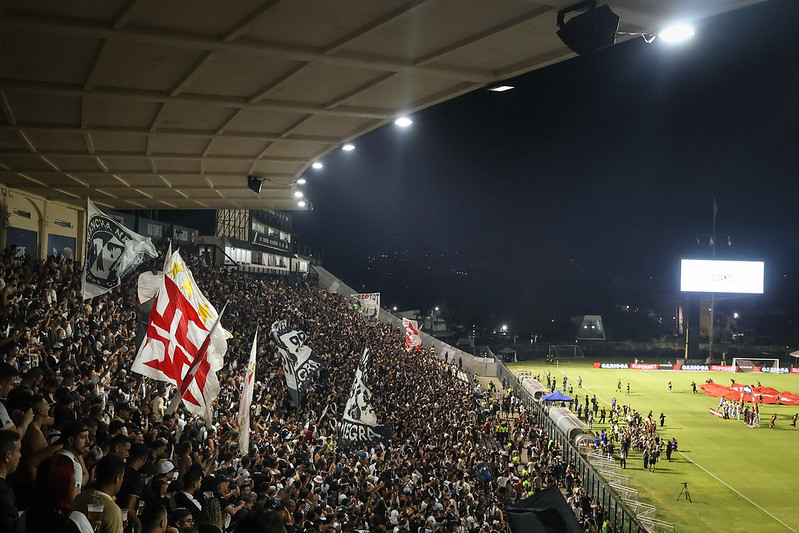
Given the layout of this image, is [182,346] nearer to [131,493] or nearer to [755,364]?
[131,493]

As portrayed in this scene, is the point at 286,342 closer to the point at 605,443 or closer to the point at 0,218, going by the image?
the point at 0,218

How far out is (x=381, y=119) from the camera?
389 inches

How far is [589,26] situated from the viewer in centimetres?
533

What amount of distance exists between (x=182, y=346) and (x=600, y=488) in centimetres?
2002

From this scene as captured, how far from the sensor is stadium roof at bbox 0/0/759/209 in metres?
5.98

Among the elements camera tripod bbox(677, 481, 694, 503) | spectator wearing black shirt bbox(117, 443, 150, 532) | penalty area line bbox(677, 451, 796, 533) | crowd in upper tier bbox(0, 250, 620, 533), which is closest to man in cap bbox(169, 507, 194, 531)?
crowd in upper tier bbox(0, 250, 620, 533)

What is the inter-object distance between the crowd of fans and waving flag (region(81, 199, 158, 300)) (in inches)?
49.0

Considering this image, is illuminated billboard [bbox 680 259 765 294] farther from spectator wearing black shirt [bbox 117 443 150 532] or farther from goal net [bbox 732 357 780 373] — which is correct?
spectator wearing black shirt [bbox 117 443 150 532]

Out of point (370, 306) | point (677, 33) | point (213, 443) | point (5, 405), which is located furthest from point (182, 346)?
point (370, 306)

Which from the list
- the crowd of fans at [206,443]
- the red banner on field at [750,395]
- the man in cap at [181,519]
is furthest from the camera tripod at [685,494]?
the man in cap at [181,519]

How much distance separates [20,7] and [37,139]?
700 centimetres

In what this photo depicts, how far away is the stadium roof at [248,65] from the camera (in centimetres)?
598

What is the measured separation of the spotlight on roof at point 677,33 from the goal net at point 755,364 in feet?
239

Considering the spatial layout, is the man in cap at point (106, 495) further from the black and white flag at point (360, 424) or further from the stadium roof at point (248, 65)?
the black and white flag at point (360, 424)
